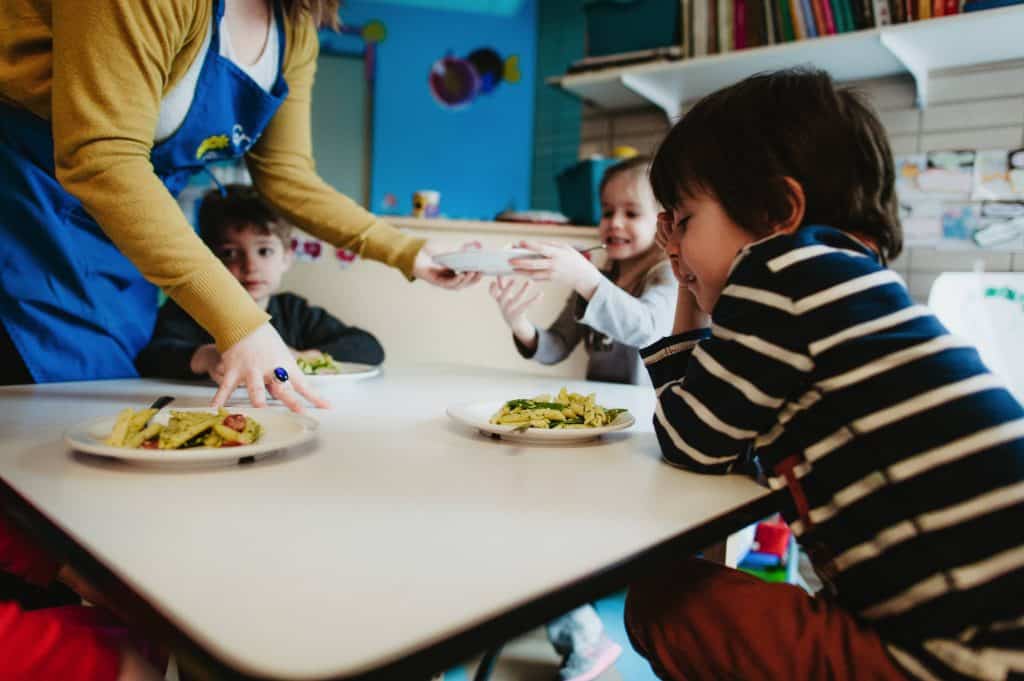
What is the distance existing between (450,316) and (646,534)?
1548 millimetres

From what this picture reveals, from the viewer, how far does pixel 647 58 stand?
2334mm

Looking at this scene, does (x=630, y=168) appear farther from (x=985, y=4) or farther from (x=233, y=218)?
(x=233, y=218)

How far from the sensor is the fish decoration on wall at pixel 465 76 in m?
4.02

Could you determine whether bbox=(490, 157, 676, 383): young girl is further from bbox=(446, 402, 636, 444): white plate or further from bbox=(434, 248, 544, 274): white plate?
bbox=(446, 402, 636, 444): white plate

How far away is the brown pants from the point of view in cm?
64

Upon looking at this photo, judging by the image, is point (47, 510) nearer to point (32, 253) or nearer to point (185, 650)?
point (185, 650)

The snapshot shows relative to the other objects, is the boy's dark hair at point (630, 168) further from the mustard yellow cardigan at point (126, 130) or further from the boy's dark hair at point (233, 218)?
the mustard yellow cardigan at point (126, 130)

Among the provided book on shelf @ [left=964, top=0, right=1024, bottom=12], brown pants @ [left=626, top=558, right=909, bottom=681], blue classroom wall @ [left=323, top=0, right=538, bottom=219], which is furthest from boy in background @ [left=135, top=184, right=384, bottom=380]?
blue classroom wall @ [left=323, top=0, right=538, bottom=219]

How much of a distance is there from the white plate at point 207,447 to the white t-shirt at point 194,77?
1.70 ft

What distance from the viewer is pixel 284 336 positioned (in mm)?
1978

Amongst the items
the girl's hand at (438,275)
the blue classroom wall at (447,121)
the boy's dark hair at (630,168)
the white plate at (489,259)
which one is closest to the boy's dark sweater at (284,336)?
the girl's hand at (438,275)

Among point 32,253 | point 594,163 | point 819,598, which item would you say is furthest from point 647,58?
point 819,598

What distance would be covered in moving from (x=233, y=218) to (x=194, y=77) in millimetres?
809

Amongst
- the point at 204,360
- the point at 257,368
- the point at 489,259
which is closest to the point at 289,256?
the point at 204,360
